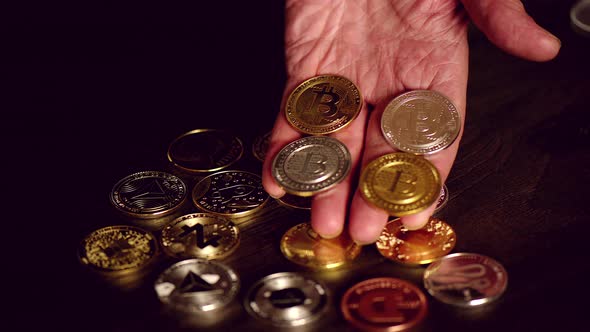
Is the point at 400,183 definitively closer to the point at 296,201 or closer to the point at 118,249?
the point at 296,201

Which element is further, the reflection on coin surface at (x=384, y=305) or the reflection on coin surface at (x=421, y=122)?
the reflection on coin surface at (x=421, y=122)

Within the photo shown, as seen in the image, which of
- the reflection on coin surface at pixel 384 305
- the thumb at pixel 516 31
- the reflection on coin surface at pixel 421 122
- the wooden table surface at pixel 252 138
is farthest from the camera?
the reflection on coin surface at pixel 421 122

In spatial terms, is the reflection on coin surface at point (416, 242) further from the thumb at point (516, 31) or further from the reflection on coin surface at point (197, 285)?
the thumb at point (516, 31)

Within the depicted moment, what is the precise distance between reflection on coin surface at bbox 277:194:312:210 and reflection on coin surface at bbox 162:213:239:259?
0.62ft

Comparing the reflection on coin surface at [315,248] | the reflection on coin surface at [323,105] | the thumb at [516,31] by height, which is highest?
the thumb at [516,31]

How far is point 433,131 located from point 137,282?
3.20 feet

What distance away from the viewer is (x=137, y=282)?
6.22 ft

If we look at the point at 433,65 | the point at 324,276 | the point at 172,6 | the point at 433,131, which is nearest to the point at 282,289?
the point at 324,276

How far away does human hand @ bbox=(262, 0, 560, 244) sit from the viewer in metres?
1.92

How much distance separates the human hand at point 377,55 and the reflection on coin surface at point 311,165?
0.03 meters

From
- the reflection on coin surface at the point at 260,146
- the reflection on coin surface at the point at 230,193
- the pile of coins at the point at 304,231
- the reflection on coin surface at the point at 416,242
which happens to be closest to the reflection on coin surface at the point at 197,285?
the pile of coins at the point at 304,231

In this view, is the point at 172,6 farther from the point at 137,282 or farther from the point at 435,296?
the point at 435,296

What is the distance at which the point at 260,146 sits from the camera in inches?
94.3

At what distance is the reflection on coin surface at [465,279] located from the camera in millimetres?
1738
